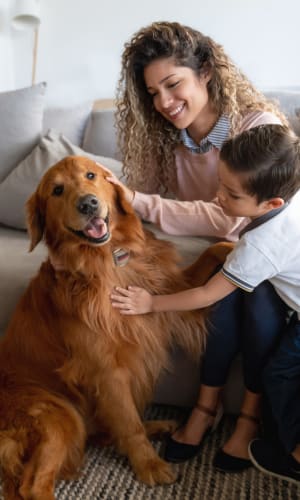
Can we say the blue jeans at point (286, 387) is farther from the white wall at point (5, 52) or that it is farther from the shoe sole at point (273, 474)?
the white wall at point (5, 52)

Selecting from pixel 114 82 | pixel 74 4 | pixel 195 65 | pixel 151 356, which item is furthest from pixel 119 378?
pixel 74 4

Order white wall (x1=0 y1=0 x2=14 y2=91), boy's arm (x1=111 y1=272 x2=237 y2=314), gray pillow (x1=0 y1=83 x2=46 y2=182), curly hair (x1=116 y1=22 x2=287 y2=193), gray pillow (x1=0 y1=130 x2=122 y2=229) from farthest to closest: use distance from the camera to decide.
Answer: white wall (x1=0 y1=0 x2=14 y2=91), gray pillow (x1=0 y1=83 x2=46 y2=182), gray pillow (x1=0 y1=130 x2=122 y2=229), curly hair (x1=116 y1=22 x2=287 y2=193), boy's arm (x1=111 y1=272 x2=237 y2=314)

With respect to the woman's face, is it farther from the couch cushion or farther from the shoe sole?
the shoe sole

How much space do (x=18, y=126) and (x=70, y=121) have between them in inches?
13.3

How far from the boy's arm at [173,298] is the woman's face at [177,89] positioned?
0.68 metres

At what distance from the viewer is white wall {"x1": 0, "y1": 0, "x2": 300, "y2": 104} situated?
2.98 meters

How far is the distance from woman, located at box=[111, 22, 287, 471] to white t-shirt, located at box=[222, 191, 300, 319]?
135 mm

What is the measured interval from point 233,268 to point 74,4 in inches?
102

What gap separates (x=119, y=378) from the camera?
161 centimetres

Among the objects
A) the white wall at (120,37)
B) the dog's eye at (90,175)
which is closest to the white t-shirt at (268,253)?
the dog's eye at (90,175)

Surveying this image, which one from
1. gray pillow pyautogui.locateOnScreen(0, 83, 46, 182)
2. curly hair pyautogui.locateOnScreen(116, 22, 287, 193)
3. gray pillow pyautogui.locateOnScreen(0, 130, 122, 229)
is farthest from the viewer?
gray pillow pyautogui.locateOnScreen(0, 83, 46, 182)

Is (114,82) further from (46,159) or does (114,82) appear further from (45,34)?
(46,159)

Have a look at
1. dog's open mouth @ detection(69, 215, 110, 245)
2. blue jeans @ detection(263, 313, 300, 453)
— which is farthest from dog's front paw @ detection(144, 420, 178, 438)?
dog's open mouth @ detection(69, 215, 110, 245)

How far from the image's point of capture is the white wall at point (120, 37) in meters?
2.98
